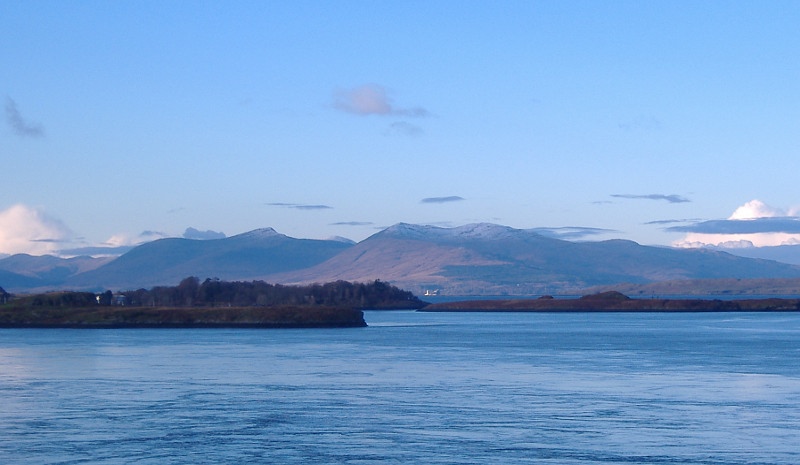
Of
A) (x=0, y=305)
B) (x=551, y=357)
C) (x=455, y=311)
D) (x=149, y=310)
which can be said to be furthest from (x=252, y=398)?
(x=455, y=311)

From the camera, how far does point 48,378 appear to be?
4122cm

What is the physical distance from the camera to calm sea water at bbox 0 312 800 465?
24500mm

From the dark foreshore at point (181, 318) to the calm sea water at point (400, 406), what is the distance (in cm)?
3902

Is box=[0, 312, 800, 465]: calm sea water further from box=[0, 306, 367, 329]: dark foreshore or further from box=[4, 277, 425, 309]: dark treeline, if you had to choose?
box=[4, 277, 425, 309]: dark treeline

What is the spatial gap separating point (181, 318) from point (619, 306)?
290ft

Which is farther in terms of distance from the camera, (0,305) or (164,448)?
(0,305)

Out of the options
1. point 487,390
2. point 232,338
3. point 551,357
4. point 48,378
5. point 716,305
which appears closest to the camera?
point 487,390

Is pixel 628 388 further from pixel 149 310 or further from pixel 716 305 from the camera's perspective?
pixel 716 305

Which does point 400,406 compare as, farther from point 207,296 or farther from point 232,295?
point 232,295

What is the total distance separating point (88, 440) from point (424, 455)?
823 cm

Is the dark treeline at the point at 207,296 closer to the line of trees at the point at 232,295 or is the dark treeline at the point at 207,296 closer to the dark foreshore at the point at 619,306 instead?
the line of trees at the point at 232,295

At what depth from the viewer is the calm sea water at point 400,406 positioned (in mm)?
24500

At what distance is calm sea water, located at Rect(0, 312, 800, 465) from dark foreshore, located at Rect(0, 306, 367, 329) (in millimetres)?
39020

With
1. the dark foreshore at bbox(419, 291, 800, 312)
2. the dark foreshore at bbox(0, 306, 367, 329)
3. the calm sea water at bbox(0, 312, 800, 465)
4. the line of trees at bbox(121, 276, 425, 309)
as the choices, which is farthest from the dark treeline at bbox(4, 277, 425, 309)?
the calm sea water at bbox(0, 312, 800, 465)
